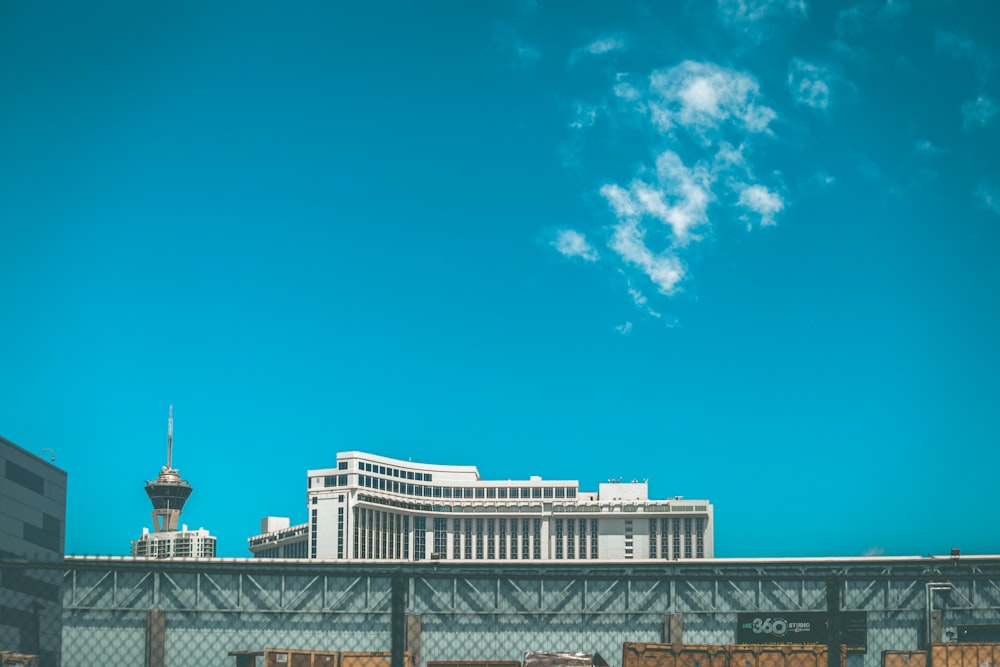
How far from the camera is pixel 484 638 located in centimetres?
5328

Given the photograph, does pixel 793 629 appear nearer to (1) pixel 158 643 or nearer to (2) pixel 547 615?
(2) pixel 547 615

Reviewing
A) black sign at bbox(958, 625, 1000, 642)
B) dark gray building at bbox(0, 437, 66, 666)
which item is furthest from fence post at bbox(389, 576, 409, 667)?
black sign at bbox(958, 625, 1000, 642)

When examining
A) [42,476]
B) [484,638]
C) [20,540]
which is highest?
[42,476]

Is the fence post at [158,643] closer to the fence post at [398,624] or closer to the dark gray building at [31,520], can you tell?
the fence post at [398,624]

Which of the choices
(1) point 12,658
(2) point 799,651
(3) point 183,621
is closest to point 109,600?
(3) point 183,621

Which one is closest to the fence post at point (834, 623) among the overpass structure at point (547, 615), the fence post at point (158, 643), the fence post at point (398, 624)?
the fence post at point (398, 624)

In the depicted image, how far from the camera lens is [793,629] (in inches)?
2090

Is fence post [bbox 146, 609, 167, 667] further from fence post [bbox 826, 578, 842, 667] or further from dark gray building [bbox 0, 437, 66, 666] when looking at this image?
dark gray building [bbox 0, 437, 66, 666]

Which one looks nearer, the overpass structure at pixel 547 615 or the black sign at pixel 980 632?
the overpass structure at pixel 547 615

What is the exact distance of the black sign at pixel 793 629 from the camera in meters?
51.9

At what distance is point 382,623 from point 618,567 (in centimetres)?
2242

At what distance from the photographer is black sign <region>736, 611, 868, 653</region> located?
170 feet

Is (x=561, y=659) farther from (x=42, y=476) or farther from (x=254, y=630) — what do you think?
(x=42, y=476)

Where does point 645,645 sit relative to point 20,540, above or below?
below
